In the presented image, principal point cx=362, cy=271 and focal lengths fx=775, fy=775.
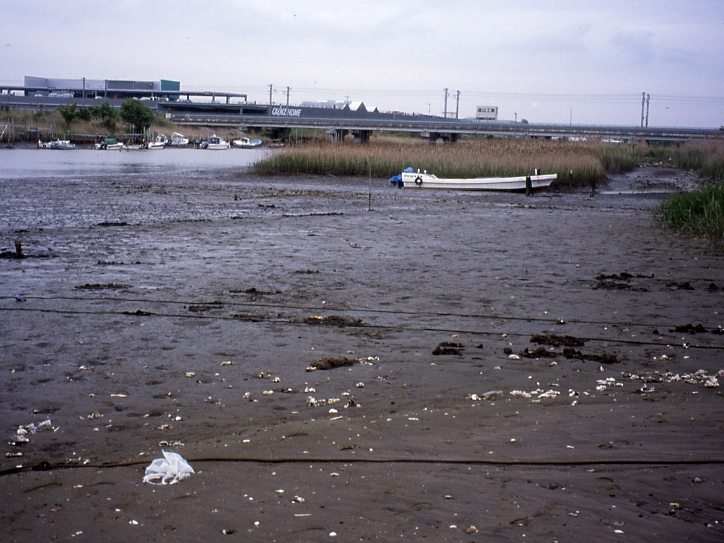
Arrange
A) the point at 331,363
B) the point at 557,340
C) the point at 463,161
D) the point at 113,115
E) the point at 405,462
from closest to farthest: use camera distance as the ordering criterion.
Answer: the point at 405,462
the point at 331,363
the point at 557,340
the point at 463,161
the point at 113,115

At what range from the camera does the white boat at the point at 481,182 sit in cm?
4041

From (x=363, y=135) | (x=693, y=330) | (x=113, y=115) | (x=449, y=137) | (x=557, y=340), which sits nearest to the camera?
(x=557, y=340)

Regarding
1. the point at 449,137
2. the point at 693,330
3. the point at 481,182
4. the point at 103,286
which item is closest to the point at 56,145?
the point at 449,137

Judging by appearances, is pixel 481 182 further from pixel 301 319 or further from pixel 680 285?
pixel 301 319

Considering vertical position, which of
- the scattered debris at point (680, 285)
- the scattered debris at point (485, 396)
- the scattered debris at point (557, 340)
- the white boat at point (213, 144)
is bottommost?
the scattered debris at point (485, 396)

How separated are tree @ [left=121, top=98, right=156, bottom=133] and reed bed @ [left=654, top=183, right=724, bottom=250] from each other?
291 feet

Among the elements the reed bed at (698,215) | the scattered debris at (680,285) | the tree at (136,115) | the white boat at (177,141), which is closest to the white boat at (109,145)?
the tree at (136,115)

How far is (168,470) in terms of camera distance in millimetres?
5332

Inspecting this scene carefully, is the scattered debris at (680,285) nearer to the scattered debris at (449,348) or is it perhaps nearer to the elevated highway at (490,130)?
the scattered debris at (449,348)

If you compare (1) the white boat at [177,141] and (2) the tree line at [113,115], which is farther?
(1) the white boat at [177,141]

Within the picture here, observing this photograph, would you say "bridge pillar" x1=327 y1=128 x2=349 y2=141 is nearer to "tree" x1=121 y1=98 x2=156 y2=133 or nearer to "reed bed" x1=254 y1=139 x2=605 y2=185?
"tree" x1=121 y1=98 x2=156 y2=133

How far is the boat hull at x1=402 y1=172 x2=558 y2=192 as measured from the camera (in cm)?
4041

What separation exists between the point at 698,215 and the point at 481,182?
67.5ft

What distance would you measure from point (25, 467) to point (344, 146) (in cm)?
4900
